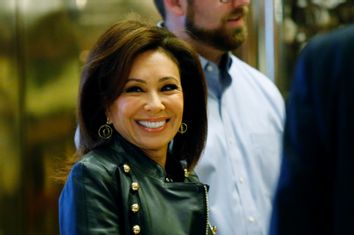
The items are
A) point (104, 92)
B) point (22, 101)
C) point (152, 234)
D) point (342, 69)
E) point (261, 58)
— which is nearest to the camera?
point (342, 69)

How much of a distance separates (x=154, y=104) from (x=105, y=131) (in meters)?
0.15

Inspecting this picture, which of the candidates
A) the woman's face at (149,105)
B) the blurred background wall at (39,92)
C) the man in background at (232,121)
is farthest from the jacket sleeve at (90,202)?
the blurred background wall at (39,92)

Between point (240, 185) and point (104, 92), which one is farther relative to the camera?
point (240, 185)

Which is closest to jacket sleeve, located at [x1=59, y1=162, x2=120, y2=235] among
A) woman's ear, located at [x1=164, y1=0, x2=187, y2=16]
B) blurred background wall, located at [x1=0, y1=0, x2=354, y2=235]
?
woman's ear, located at [x1=164, y1=0, x2=187, y2=16]

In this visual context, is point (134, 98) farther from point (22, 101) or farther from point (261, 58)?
point (261, 58)

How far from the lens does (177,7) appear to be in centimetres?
207

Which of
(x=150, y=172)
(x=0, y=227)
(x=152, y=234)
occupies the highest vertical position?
(x=150, y=172)

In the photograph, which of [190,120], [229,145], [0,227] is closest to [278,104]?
[229,145]

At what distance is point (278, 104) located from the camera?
2.15m

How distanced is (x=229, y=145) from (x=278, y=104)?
292 millimetres

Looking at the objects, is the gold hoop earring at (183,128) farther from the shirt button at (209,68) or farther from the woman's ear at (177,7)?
the woman's ear at (177,7)

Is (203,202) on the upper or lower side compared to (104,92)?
lower

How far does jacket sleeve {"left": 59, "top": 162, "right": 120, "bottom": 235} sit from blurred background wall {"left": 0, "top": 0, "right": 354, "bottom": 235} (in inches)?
55.1

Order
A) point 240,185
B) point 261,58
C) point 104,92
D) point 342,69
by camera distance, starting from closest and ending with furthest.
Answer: point 342,69 → point 104,92 → point 240,185 → point 261,58
